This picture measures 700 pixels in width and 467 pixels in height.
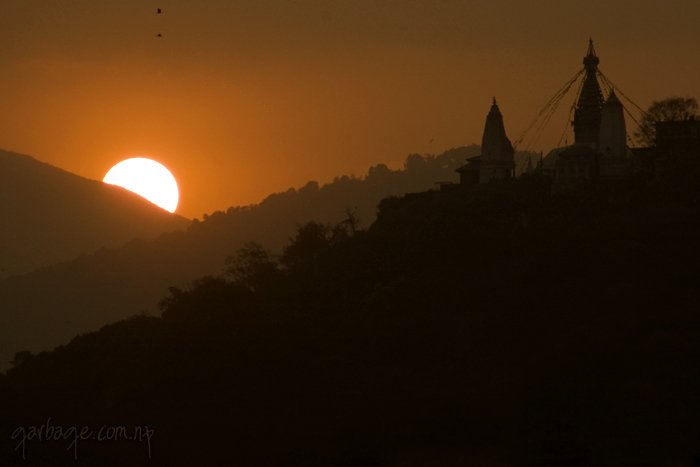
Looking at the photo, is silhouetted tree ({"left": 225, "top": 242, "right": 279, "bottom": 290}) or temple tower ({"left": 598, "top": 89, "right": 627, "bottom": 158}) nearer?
temple tower ({"left": 598, "top": 89, "right": 627, "bottom": 158})

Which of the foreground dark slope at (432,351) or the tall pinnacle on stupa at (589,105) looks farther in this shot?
the tall pinnacle on stupa at (589,105)

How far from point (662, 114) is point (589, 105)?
5327 mm

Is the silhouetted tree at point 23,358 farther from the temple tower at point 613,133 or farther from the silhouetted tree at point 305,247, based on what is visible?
the temple tower at point 613,133

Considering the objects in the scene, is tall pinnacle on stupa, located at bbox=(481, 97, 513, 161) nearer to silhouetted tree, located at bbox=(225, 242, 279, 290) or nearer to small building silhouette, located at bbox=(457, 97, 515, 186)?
small building silhouette, located at bbox=(457, 97, 515, 186)

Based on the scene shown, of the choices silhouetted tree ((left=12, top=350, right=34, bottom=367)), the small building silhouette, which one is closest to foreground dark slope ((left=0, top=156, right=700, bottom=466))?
silhouetted tree ((left=12, top=350, right=34, bottom=367))

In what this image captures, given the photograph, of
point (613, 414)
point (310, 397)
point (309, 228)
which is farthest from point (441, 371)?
point (309, 228)

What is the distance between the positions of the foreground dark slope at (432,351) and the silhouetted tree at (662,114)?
5755 millimetres

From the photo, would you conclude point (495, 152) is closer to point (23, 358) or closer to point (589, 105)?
point (589, 105)

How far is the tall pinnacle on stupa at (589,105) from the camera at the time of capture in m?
105

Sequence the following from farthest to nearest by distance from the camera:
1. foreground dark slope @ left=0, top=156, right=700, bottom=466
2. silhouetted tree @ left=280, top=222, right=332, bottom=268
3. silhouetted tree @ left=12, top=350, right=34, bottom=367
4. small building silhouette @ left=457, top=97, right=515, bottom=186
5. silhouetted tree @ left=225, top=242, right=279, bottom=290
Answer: silhouetted tree @ left=280, top=222, right=332, bottom=268 < silhouetted tree @ left=225, top=242, right=279, bottom=290 < silhouetted tree @ left=12, top=350, right=34, bottom=367 < small building silhouette @ left=457, top=97, right=515, bottom=186 < foreground dark slope @ left=0, top=156, right=700, bottom=466

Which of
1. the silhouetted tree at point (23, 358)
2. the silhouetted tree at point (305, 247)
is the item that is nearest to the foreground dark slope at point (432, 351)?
the silhouetted tree at point (305, 247)

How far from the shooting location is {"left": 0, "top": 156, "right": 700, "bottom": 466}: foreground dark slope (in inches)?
2859

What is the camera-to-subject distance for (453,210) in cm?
10000

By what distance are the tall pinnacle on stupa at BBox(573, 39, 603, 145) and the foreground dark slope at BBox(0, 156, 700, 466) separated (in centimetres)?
754
